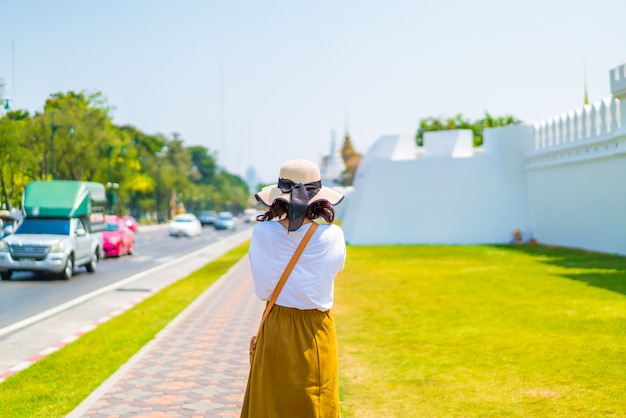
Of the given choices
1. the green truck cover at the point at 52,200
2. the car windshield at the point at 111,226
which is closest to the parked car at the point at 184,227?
the car windshield at the point at 111,226

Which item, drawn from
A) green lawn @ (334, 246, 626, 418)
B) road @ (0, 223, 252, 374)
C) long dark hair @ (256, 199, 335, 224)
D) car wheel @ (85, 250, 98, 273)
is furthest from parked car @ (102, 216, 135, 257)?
long dark hair @ (256, 199, 335, 224)

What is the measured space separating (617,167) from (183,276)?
13.0 meters

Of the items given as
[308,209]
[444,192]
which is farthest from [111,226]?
[308,209]

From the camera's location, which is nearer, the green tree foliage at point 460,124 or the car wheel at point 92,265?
the car wheel at point 92,265

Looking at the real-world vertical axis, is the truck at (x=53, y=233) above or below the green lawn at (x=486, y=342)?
above

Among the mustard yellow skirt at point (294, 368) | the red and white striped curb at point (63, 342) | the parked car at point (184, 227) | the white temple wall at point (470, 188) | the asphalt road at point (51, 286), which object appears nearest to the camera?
the mustard yellow skirt at point (294, 368)

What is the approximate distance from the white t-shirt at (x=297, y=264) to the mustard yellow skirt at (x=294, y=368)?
0.31ft

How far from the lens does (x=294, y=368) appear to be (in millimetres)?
4191

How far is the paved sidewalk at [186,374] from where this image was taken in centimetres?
673

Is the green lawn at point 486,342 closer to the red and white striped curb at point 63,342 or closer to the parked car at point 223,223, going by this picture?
the red and white striped curb at point 63,342

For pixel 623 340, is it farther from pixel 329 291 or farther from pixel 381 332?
pixel 329 291

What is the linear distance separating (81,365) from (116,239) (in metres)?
20.8

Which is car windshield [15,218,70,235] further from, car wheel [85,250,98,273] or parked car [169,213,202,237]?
parked car [169,213,202,237]

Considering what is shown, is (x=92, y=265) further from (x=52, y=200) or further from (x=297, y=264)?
(x=297, y=264)
